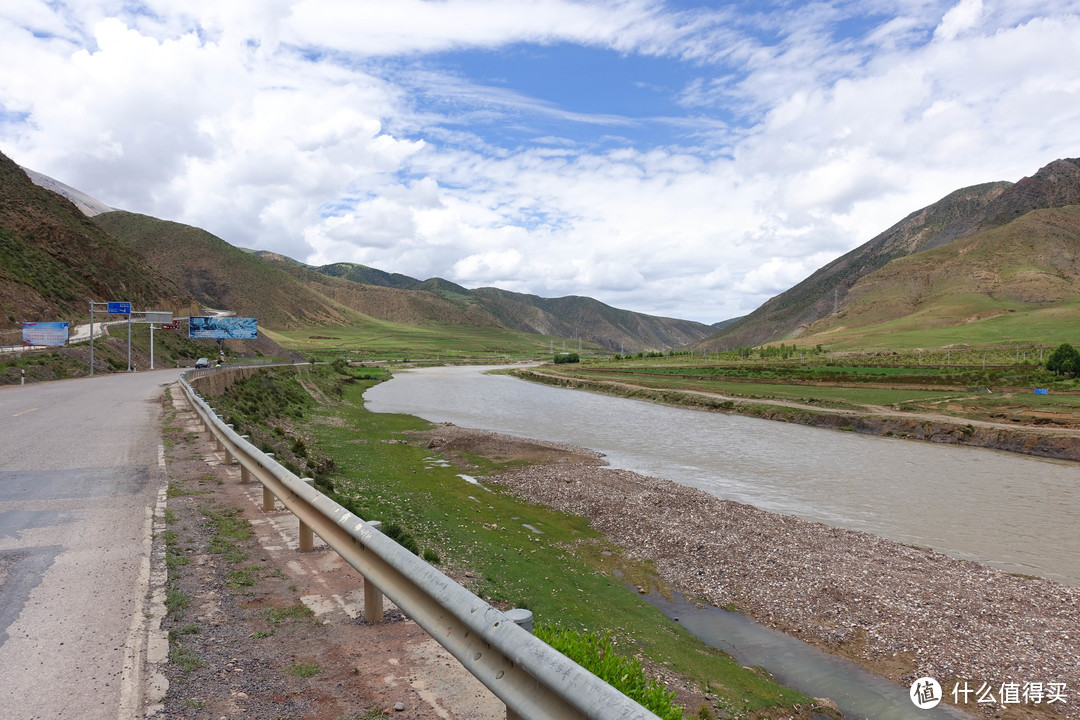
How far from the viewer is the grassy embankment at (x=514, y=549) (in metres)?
9.54

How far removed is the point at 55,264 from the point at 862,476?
8658 centimetres

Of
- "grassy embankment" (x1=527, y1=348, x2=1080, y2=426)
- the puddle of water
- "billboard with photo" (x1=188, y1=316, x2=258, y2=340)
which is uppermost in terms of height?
"billboard with photo" (x1=188, y1=316, x2=258, y2=340)

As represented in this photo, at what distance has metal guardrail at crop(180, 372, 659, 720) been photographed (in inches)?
105

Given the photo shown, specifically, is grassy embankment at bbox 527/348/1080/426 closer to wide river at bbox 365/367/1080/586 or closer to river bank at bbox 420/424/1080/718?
wide river at bbox 365/367/1080/586

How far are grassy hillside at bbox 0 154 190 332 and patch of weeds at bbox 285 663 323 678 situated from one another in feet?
216

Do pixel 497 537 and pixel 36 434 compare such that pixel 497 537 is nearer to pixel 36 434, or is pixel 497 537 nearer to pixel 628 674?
pixel 628 674

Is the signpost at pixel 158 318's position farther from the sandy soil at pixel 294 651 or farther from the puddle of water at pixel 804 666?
the sandy soil at pixel 294 651

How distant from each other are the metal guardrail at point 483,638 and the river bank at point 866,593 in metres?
9.81

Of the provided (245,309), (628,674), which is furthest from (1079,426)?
(245,309)

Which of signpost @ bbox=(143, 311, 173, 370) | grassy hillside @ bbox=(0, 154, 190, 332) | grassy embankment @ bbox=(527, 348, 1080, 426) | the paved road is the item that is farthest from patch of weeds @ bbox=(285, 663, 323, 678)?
grassy hillside @ bbox=(0, 154, 190, 332)

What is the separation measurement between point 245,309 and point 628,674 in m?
199

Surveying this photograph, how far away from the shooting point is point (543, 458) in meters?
27.9

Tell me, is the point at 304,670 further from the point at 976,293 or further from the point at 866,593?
the point at 976,293

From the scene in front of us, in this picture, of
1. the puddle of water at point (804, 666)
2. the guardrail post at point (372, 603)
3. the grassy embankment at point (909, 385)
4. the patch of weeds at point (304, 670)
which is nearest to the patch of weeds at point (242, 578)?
the guardrail post at point (372, 603)
